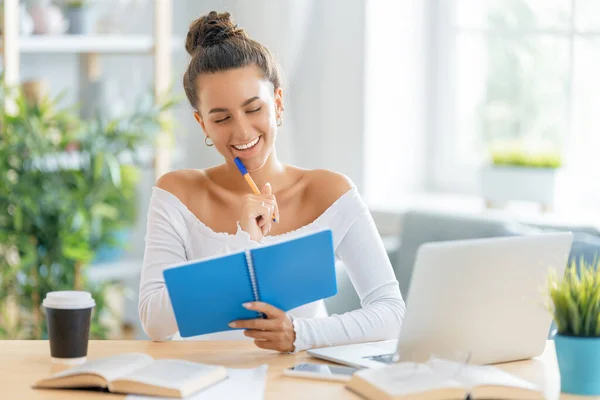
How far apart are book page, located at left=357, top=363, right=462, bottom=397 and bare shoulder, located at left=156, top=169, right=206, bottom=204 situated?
2.70 feet

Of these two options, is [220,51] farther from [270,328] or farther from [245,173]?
[270,328]

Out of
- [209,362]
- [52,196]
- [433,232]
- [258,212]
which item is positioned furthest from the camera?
[52,196]

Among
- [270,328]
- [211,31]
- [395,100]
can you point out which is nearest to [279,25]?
[395,100]

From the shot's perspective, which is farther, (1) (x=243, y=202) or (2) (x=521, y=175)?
(2) (x=521, y=175)

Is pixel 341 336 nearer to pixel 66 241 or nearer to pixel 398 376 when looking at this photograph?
pixel 398 376

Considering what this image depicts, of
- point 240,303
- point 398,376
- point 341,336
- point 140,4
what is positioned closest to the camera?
point 398,376

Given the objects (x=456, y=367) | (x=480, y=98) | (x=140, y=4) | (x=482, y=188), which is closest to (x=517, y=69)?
(x=480, y=98)

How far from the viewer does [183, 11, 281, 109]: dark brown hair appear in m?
2.13

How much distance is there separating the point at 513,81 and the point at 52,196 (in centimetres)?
188

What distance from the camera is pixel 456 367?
1.54m

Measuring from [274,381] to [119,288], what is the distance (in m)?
2.37

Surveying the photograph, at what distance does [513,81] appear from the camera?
Result: 154 inches

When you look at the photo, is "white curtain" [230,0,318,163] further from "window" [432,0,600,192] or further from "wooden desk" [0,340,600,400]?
"wooden desk" [0,340,600,400]

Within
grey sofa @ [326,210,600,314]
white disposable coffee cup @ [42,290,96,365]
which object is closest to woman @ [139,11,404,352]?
white disposable coffee cup @ [42,290,96,365]
